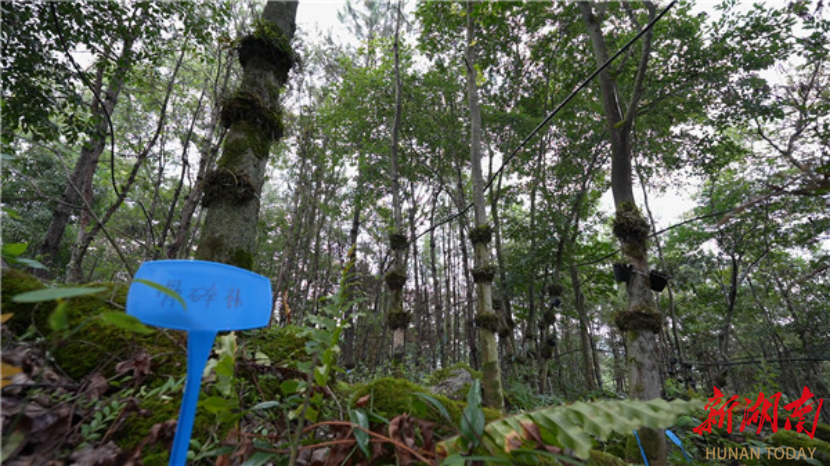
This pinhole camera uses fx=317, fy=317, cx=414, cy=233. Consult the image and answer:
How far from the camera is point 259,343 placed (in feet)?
6.78

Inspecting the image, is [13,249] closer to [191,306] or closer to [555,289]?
[191,306]

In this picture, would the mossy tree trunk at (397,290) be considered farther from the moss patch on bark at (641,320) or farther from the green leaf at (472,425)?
the green leaf at (472,425)

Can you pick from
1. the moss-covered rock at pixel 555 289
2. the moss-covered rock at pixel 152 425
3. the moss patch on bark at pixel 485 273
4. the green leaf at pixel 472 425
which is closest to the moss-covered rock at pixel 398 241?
the moss patch on bark at pixel 485 273

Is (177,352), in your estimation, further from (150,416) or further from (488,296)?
(488,296)

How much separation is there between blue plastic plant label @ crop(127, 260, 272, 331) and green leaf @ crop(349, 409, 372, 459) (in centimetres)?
48

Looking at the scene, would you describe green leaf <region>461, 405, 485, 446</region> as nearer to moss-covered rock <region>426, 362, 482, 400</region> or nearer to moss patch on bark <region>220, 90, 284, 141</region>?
moss patch on bark <region>220, 90, 284, 141</region>

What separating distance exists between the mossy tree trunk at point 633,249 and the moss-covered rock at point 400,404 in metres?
3.12

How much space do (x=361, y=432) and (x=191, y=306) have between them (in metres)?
0.63

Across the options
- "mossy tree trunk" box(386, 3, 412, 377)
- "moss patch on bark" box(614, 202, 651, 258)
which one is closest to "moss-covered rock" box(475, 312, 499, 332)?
"moss patch on bark" box(614, 202, 651, 258)

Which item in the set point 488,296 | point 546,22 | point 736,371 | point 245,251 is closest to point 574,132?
point 546,22

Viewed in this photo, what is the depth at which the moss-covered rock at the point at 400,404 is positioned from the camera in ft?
4.21

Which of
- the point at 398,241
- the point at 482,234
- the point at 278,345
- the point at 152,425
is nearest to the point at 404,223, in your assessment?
the point at 398,241

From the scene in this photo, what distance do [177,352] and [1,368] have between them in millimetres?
873

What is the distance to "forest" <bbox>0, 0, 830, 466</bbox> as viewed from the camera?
996 mm
